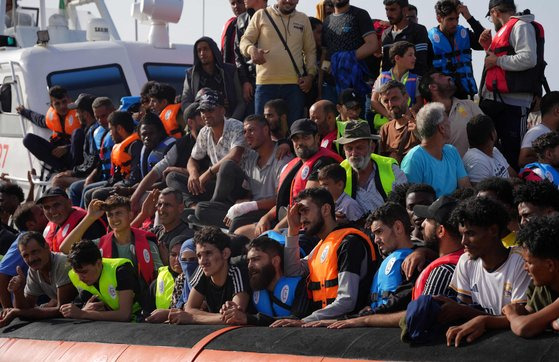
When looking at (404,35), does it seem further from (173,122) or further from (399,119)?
(173,122)

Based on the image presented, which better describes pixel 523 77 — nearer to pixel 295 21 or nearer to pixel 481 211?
pixel 295 21

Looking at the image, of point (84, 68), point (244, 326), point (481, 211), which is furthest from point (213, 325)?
point (84, 68)

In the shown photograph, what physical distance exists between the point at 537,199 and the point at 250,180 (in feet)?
12.7

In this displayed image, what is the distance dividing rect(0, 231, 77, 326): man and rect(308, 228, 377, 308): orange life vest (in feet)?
9.04

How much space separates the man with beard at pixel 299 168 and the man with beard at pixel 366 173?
1.12 ft

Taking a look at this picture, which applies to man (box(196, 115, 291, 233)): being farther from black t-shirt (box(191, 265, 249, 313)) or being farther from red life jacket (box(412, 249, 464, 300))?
red life jacket (box(412, 249, 464, 300))

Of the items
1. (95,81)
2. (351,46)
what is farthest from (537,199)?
(95,81)

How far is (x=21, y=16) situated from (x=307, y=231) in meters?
10.6

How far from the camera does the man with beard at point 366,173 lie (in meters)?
8.96

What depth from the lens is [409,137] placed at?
9805 millimetres

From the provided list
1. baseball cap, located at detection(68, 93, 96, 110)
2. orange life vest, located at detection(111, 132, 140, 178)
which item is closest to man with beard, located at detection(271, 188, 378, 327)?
orange life vest, located at detection(111, 132, 140, 178)

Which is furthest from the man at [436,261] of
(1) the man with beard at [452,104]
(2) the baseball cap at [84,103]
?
(2) the baseball cap at [84,103]

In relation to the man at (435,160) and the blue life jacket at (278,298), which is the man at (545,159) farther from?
the blue life jacket at (278,298)

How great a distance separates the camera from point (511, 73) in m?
10.1
